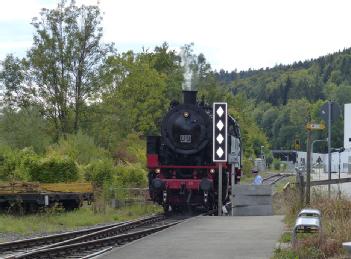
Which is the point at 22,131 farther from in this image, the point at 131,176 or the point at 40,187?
the point at 40,187

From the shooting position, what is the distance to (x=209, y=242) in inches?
467

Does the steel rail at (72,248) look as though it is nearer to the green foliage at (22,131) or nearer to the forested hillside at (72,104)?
the forested hillside at (72,104)

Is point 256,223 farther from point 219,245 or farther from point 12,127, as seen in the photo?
point 12,127

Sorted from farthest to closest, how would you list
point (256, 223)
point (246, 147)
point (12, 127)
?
point (246, 147), point (12, 127), point (256, 223)

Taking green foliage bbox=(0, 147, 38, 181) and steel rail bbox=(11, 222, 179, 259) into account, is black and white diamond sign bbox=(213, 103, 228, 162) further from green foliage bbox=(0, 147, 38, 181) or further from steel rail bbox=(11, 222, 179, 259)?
green foliage bbox=(0, 147, 38, 181)

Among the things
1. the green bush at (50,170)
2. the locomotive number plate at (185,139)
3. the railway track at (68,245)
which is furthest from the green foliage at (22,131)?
the railway track at (68,245)

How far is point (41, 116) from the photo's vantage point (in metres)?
38.2

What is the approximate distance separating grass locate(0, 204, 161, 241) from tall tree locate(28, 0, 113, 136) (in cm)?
1567

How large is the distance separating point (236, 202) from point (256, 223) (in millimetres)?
4836

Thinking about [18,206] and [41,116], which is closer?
[18,206]

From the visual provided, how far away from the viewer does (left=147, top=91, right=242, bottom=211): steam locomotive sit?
22.1 m

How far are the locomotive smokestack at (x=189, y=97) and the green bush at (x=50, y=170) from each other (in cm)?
535

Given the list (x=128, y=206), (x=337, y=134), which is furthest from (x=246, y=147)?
(x=337, y=134)

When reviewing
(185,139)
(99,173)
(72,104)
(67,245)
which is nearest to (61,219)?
(185,139)
